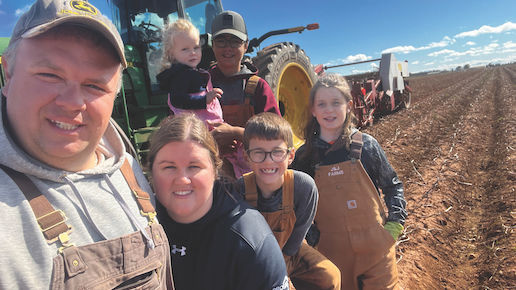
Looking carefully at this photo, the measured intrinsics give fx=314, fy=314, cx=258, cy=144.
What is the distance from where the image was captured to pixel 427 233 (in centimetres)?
358

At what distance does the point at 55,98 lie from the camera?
92 centimetres

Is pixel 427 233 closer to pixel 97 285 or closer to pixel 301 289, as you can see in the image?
pixel 301 289

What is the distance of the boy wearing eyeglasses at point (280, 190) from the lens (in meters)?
1.74

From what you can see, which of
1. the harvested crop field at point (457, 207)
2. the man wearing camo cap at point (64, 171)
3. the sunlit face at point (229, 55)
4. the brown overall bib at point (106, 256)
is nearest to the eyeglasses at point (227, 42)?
the sunlit face at point (229, 55)

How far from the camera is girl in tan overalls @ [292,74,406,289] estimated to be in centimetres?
192

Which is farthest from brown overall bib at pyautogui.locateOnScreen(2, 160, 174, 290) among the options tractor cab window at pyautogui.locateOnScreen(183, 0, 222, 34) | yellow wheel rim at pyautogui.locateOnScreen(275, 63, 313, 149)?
tractor cab window at pyautogui.locateOnScreen(183, 0, 222, 34)

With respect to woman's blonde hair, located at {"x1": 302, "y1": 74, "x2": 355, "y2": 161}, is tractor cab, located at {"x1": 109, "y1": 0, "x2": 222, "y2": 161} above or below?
above

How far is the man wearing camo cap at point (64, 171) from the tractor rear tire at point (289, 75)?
8.80 feet

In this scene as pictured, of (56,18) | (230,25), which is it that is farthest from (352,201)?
(56,18)

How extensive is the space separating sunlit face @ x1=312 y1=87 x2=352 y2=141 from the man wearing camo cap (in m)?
1.35

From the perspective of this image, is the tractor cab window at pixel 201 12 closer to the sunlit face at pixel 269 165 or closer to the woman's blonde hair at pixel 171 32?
the woman's blonde hair at pixel 171 32

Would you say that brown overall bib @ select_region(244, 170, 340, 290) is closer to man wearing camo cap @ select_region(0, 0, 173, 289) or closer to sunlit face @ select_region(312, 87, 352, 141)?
sunlit face @ select_region(312, 87, 352, 141)

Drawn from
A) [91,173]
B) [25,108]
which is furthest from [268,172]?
[25,108]

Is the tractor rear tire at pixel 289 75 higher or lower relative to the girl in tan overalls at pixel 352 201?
higher
